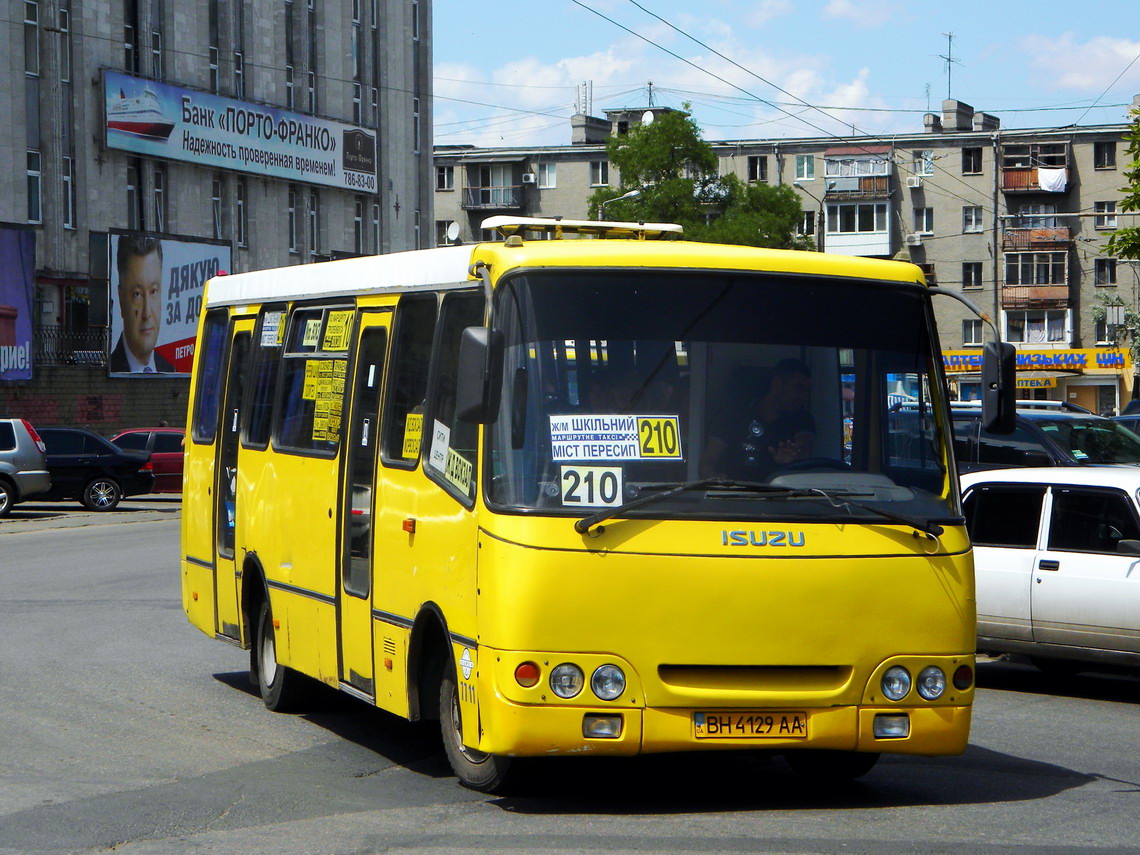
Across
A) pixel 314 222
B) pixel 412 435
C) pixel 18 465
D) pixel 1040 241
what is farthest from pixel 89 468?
pixel 1040 241

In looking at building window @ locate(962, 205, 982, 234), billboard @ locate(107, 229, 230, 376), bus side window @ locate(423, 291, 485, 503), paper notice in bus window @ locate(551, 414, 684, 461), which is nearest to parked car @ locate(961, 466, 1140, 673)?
paper notice in bus window @ locate(551, 414, 684, 461)

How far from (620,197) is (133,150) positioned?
20.9 metres

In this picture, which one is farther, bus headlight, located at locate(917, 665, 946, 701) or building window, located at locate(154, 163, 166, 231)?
building window, located at locate(154, 163, 166, 231)

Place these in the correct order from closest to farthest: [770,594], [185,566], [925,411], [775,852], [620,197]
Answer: [775,852], [770,594], [925,411], [185,566], [620,197]

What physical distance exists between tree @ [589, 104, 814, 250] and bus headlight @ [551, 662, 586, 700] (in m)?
57.5

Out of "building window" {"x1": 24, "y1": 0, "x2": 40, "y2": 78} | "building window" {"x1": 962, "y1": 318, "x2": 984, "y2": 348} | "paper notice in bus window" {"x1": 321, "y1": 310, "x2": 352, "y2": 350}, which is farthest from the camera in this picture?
"building window" {"x1": 962, "y1": 318, "x2": 984, "y2": 348}

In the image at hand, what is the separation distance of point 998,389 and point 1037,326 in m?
86.3

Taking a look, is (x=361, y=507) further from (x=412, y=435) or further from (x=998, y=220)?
(x=998, y=220)

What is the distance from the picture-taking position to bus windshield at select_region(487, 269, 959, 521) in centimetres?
709

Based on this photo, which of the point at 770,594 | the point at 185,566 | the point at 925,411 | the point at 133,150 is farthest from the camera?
the point at 133,150

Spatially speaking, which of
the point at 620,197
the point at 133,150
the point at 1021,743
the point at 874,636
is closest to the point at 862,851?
the point at 874,636

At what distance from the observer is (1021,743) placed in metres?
9.41

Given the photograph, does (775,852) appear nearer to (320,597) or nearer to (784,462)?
(784,462)

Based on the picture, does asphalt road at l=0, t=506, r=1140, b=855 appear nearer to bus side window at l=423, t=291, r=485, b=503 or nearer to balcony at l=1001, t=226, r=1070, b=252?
bus side window at l=423, t=291, r=485, b=503
